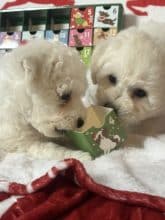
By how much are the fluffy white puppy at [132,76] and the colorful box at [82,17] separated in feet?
2.17

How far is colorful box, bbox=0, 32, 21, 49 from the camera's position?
7.47ft

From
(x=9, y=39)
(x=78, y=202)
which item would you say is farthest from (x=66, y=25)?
(x=78, y=202)

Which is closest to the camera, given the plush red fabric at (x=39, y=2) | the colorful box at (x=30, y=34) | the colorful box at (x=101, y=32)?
the colorful box at (x=101, y=32)

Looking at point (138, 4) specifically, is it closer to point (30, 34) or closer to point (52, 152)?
point (30, 34)

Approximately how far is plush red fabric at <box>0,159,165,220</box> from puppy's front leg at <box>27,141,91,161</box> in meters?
0.23

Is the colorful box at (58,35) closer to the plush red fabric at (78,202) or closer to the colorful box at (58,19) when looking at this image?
the colorful box at (58,19)

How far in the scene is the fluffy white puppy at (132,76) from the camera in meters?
1.43

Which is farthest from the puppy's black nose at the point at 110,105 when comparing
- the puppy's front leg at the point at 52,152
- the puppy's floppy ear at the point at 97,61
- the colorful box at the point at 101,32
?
the colorful box at the point at 101,32

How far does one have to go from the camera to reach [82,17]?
2203 millimetres

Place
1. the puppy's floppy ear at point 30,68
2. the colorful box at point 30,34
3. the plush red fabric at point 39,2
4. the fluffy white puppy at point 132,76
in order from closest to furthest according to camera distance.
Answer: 1. the puppy's floppy ear at point 30,68
2. the fluffy white puppy at point 132,76
3. the colorful box at point 30,34
4. the plush red fabric at point 39,2

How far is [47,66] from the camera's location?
126 centimetres

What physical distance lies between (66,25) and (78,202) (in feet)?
4.70

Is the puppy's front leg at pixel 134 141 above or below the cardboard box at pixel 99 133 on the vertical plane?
below

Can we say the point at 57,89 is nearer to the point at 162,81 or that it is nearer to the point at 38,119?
the point at 38,119
